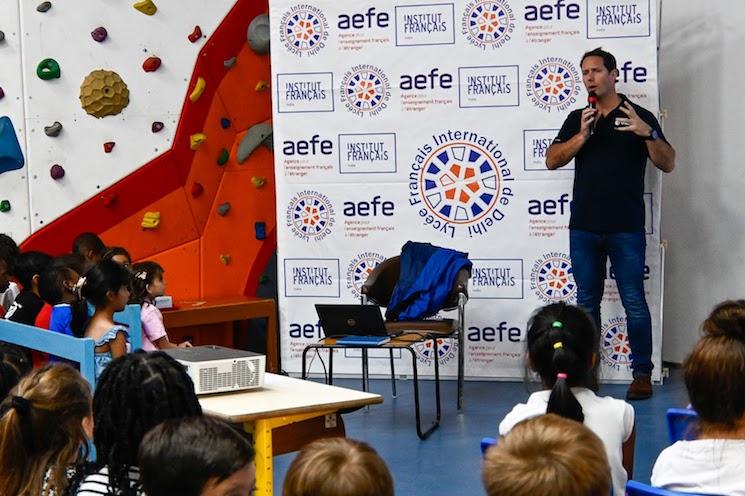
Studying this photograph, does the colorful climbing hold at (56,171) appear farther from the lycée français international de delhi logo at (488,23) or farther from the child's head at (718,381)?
the child's head at (718,381)

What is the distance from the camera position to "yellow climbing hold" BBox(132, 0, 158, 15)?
695 cm

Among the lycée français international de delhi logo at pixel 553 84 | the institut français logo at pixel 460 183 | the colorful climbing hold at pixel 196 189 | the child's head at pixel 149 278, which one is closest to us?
the child's head at pixel 149 278

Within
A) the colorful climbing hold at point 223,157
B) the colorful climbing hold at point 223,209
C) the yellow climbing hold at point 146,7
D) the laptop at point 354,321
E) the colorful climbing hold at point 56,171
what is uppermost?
the yellow climbing hold at point 146,7

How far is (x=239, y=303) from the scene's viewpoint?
6.88 meters

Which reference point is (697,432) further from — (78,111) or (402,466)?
(78,111)

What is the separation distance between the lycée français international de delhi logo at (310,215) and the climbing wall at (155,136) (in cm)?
49

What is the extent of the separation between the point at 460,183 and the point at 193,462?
15.7ft

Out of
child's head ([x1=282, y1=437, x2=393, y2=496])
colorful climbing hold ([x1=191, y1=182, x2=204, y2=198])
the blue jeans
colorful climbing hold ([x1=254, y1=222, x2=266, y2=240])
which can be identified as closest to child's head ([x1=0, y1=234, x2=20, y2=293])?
colorful climbing hold ([x1=191, y1=182, x2=204, y2=198])

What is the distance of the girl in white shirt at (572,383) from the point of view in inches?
122

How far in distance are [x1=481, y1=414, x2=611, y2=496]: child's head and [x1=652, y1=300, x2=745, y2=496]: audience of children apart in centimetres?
85

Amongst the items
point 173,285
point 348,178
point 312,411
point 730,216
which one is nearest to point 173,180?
point 173,285

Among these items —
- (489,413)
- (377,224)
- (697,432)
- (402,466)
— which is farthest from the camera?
(377,224)

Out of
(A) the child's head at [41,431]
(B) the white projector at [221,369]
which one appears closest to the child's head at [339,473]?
(A) the child's head at [41,431]

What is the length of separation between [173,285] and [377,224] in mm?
1425
